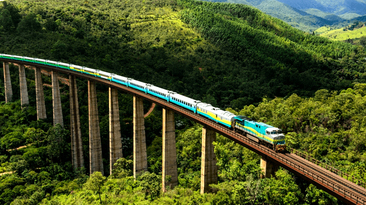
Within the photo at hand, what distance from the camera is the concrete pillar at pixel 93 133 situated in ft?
155

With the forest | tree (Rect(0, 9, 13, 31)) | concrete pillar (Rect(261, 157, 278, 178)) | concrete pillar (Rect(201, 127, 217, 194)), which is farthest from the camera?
tree (Rect(0, 9, 13, 31))

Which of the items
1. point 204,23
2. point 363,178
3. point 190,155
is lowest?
point 190,155

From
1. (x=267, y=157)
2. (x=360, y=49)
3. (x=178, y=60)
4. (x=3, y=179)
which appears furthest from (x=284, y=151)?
(x=360, y=49)

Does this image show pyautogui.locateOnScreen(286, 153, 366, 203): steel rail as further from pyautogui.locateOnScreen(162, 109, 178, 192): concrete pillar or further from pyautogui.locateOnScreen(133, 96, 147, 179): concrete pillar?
pyautogui.locateOnScreen(133, 96, 147, 179): concrete pillar

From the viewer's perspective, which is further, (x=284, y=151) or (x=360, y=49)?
(x=360, y=49)

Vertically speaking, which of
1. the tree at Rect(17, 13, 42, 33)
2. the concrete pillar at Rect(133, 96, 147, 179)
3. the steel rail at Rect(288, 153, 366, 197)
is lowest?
the concrete pillar at Rect(133, 96, 147, 179)

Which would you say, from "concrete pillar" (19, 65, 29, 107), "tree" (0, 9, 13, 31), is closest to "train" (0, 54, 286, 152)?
"concrete pillar" (19, 65, 29, 107)

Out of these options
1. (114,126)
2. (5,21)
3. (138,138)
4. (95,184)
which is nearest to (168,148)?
(138,138)

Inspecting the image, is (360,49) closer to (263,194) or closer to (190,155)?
(190,155)

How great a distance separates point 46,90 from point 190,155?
1736 inches

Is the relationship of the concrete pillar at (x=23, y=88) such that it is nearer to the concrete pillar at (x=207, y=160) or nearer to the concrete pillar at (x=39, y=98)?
the concrete pillar at (x=39, y=98)

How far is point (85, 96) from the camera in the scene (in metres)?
66.9

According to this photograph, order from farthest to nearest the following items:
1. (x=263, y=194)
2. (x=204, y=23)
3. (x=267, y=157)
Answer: (x=204, y=23)
(x=267, y=157)
(x=263, y=194)

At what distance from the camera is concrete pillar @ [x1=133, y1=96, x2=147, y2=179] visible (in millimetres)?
39450
